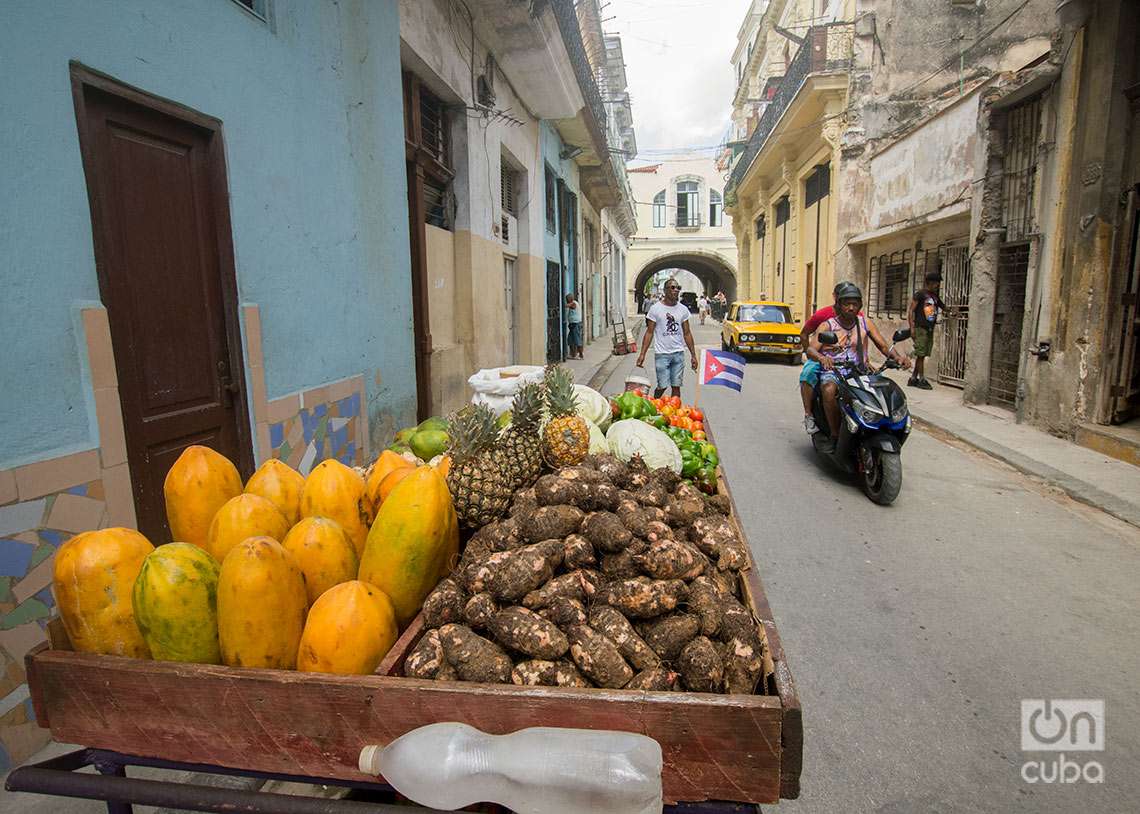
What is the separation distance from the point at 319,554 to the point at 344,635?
309mm

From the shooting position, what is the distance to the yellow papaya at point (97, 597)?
1.50 meters

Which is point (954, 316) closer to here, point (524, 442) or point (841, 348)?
point (841, 348)

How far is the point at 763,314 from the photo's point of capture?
17250 millimetres

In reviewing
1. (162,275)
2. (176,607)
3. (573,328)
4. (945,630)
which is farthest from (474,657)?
(573,328)

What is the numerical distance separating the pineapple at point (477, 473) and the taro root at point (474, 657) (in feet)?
1.92

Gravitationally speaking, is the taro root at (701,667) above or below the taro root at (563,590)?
below

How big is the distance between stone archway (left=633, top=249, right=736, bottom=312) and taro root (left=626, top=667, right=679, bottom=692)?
47.0 m

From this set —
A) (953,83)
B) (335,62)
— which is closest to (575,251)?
(953,83)

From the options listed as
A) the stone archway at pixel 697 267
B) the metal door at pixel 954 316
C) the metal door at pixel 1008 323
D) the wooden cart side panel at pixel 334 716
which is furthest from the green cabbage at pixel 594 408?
the stone archway at pixel 697 267

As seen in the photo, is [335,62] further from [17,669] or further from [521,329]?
[521,329]

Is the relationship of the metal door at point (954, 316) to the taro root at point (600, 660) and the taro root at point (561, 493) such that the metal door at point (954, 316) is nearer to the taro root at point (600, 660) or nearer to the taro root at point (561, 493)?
the taro root at point (561, 493)

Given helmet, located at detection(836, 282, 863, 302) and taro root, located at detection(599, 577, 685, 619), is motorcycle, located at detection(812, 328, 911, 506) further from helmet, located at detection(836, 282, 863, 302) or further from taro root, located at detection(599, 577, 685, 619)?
taro root, located at detection(599, 577, 685, 619)

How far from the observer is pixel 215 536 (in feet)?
5.58

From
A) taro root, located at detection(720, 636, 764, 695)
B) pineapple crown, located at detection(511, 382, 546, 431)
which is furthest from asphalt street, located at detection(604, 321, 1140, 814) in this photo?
pineapple crown, located at detection(511, 382, 546, 431)
